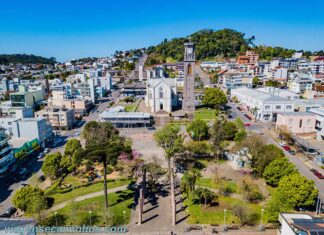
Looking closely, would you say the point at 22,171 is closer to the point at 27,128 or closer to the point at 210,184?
the point at 27,128

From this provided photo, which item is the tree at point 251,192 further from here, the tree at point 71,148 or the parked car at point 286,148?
the tree at point 71,148

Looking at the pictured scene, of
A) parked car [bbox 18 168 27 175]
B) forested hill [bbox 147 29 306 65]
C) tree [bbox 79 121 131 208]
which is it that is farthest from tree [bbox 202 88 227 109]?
forested hill [bbox 147 29 306 65]


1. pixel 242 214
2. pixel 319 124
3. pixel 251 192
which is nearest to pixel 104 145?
pixel 242 214

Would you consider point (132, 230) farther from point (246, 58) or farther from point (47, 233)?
point (246, 58)

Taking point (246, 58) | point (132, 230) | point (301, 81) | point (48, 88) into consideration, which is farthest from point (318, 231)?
point (246, 58)

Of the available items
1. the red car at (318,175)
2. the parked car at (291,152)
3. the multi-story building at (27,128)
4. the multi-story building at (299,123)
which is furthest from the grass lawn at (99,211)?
the multi-story building at (299,123)

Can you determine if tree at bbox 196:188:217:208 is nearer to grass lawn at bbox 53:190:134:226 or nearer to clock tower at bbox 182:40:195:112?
grass lawn at bbox 53:190:134:226

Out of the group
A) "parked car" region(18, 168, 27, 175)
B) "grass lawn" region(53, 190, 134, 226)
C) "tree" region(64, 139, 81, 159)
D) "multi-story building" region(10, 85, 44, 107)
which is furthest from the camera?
"multi-story building" region(10, 85, 44, 107)
